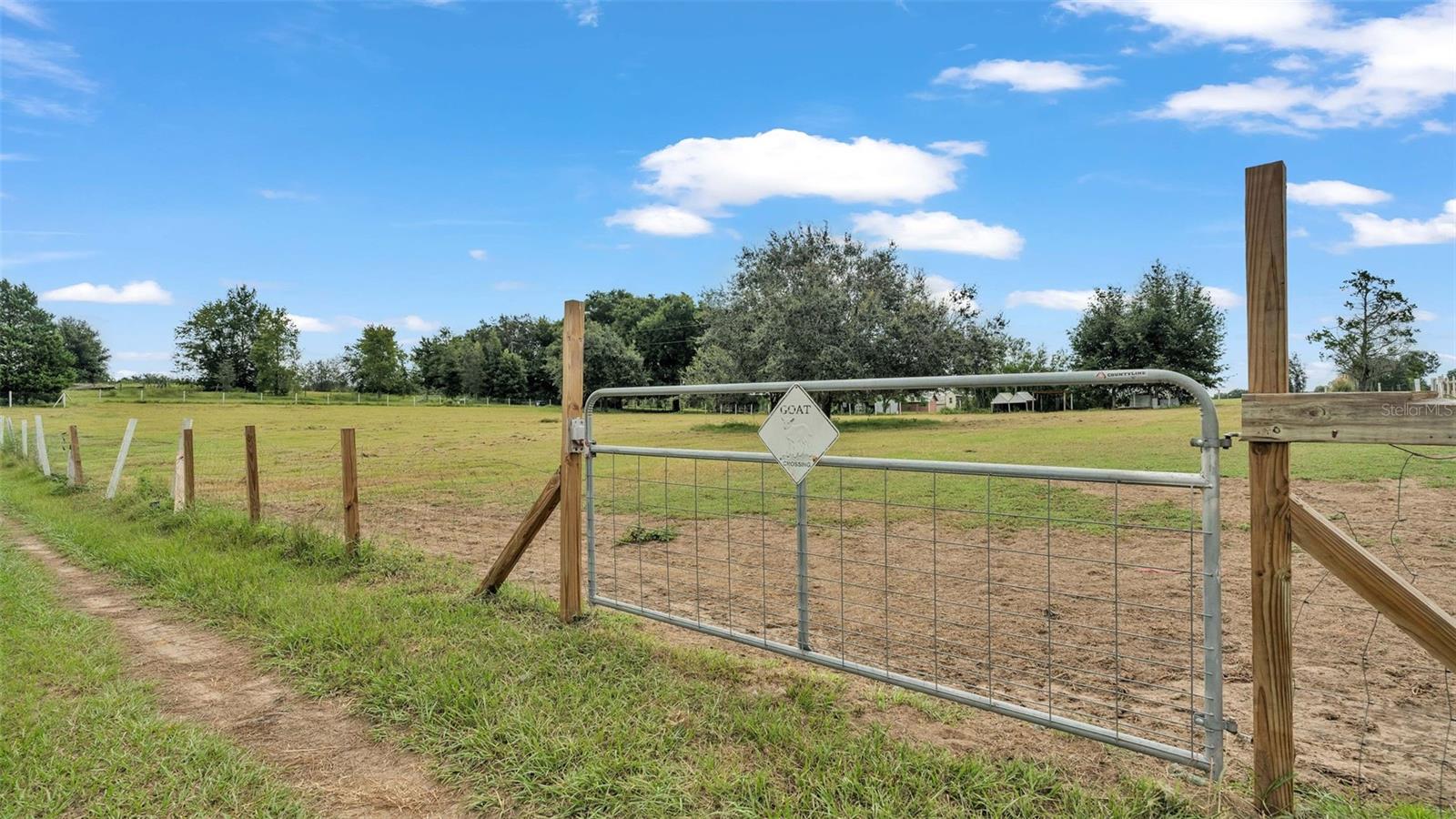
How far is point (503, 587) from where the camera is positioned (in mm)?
5684

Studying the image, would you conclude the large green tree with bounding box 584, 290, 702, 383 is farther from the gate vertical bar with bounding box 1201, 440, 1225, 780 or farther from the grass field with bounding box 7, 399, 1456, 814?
the gate vertical bar with bounding box 1201, 440, 1225, 780

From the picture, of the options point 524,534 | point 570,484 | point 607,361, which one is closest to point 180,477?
point 524,534

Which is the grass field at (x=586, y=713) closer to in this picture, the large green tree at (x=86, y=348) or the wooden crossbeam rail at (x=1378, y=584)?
the wooden crossbeam rail at (x=1378, y=584)

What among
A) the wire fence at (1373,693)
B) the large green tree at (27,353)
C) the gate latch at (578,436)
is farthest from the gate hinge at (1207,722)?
the large green tree at (27,353)

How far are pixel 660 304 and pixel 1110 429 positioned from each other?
64.0 metres

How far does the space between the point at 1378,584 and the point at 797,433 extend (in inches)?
93.3

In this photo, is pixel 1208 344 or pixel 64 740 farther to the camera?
pixel 1208 344

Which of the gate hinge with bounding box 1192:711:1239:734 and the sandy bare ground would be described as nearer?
the gate hinge with bounding box 1192:711:1239:734

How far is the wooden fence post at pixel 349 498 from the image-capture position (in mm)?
6586

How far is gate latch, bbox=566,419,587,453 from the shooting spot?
4992mm

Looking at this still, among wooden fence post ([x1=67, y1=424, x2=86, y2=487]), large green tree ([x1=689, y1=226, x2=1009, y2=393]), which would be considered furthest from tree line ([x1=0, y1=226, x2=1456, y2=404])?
wooden fence post ([x1=67, y1=424, x2=86, y2=487])

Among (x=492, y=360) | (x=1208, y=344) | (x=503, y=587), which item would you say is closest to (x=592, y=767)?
(x=503, y=587)

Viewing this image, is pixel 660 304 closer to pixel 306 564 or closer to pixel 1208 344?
pixel 1208 344

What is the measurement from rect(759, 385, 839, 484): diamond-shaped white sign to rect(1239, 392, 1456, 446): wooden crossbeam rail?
179 cm
